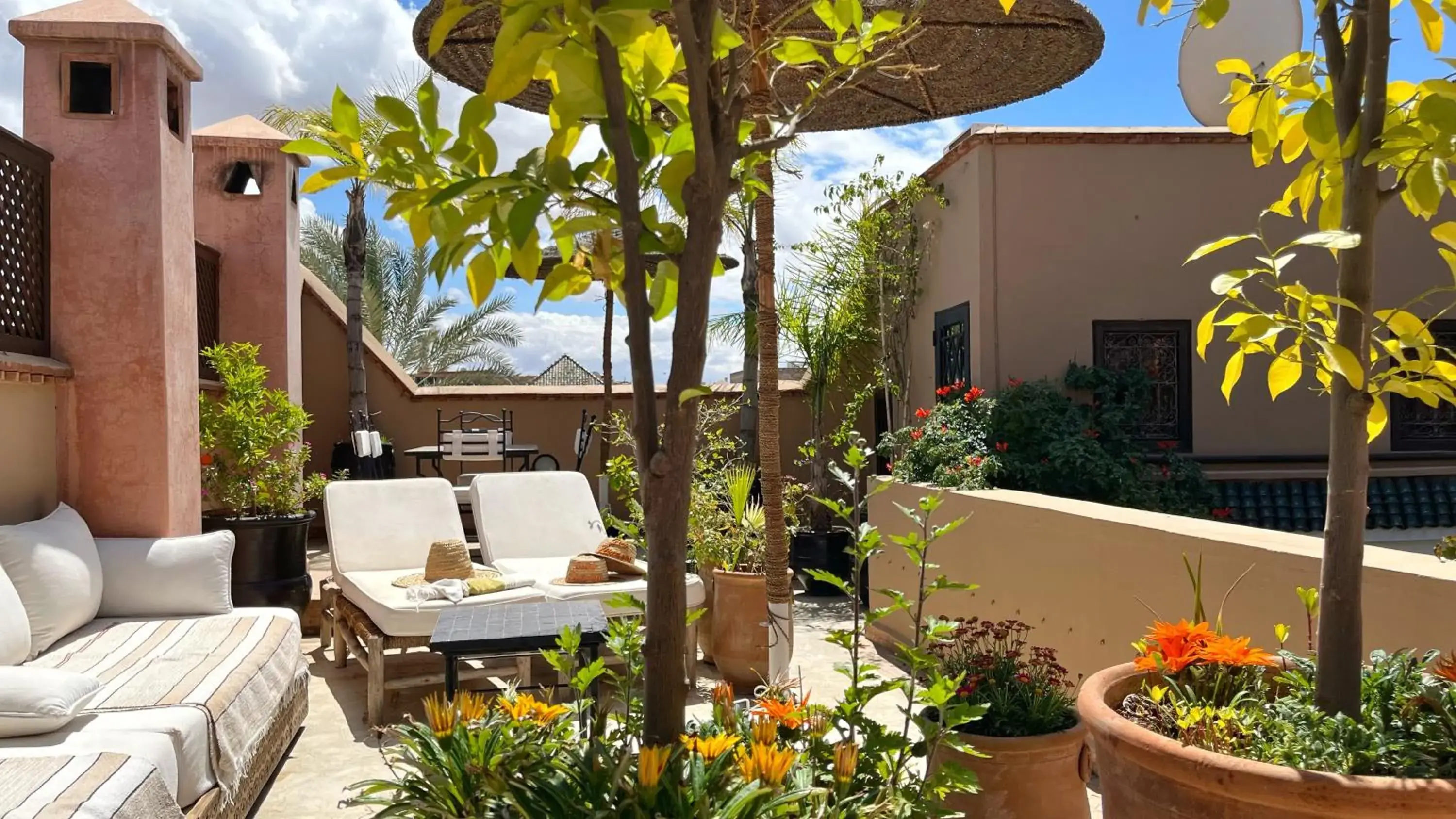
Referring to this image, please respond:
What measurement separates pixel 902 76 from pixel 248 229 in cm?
509

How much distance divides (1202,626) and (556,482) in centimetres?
519

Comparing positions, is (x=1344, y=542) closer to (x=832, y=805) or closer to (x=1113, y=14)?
(x=832, y=805)

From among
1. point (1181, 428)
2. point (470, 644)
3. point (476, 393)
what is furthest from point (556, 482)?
point (476, 393)

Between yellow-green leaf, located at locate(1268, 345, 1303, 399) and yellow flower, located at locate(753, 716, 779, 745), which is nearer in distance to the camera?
yellow flower, located at locate(753, 716, 779, 745)

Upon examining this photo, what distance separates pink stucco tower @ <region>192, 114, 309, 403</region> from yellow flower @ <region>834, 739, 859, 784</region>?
22.3 feet

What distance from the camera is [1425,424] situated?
6926 millimetres

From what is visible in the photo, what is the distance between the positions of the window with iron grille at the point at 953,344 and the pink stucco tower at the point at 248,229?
471 centimetres

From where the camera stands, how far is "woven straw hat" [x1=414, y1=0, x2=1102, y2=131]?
14.6 feet

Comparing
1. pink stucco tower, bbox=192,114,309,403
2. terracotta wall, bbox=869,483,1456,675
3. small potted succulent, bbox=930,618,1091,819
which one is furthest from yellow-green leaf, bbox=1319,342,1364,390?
pink stucco tower, bbox=192,114,309,403

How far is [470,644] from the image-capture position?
4047mm

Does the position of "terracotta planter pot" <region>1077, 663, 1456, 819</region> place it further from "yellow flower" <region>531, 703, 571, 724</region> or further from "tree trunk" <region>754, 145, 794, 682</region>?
"tree trunk" <region>754, 145, 794, 682</region>

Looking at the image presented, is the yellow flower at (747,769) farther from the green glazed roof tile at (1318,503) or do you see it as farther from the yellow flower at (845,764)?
the green glazed roof tile at (1318,503)

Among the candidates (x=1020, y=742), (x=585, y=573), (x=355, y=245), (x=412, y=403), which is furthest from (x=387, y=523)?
(x=412, y=403)

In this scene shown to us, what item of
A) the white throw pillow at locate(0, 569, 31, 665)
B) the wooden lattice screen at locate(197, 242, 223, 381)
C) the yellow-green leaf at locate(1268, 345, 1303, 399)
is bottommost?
the white throw pillow at locate(0, 569, 31, 665)
